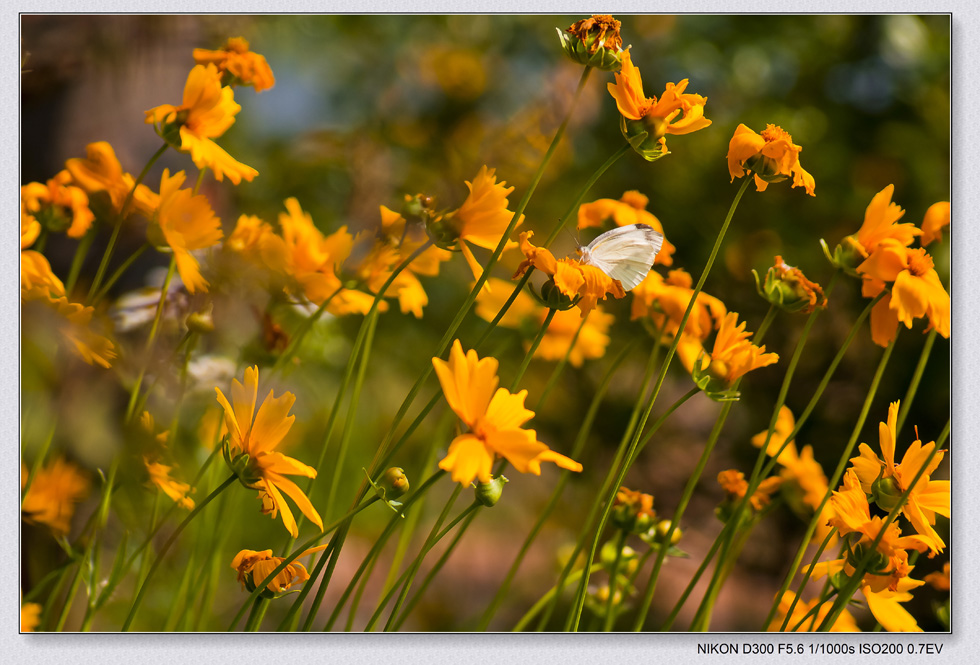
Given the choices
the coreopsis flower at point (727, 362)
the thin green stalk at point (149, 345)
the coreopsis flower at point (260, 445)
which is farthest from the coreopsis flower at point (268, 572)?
the coreopsis flower at point (727, 362)

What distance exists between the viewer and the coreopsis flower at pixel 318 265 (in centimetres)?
53

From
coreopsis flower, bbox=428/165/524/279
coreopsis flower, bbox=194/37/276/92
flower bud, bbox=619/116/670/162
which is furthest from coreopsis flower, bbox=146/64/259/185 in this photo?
flower bud, bbox=619/116/670/162

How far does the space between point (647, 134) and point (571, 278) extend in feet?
0.29

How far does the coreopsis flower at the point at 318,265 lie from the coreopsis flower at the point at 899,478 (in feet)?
1.11

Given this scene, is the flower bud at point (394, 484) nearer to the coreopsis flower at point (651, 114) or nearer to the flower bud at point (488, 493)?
the flower bud at point (488, 493)

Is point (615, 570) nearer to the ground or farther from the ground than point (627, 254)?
nearer to the ground

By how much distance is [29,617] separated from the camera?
0.63 m

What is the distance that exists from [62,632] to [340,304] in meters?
0.37

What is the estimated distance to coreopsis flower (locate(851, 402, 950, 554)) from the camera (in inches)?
19.2

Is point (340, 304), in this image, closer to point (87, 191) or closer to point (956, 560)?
point (87, 191)

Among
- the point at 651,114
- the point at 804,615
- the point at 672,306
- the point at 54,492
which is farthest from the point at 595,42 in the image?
the point at 54,492

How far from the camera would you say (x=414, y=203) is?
0.49 meters

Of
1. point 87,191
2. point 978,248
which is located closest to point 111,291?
point 87,191

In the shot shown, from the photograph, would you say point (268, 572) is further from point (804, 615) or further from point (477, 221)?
point (804, 615)
